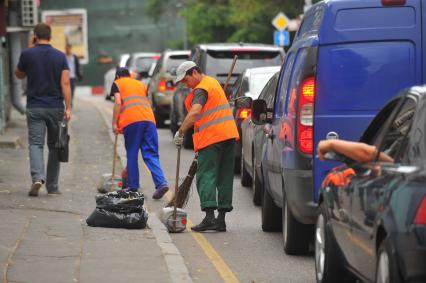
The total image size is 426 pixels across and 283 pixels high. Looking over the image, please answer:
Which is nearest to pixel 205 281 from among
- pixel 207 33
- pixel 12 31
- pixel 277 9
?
pixel 12 31

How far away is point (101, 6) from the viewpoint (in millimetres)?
87875

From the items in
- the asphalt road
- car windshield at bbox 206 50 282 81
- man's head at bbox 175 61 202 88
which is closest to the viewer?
the asphalt road

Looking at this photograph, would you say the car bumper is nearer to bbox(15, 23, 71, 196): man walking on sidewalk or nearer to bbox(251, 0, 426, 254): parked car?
bbox(251, 0, 426, 254): parked car

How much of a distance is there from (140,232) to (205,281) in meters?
2.52

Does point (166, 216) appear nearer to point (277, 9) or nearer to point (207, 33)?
point (277, 9)

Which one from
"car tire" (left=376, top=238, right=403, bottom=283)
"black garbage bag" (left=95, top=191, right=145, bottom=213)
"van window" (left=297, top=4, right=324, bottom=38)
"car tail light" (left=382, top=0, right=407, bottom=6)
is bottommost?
"black garbage bag" (left=95, top=191, right=145, bottom=213)

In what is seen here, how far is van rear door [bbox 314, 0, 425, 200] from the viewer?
33.8 feet

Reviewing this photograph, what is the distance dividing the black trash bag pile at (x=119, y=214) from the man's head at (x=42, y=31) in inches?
129

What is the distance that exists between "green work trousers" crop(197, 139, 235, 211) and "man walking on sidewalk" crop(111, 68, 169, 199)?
2.32 metres

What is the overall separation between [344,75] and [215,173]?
9.23ft

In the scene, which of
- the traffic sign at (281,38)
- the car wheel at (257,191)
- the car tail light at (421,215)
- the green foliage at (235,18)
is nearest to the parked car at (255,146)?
the car wheel at (257,191)

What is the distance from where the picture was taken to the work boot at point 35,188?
14.9 metres

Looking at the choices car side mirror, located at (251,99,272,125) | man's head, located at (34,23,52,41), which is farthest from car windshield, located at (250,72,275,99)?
car side mirror, located at (251,99,272,125)

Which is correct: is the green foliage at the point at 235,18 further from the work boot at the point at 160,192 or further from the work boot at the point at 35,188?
the work boot at the point at 35,188
